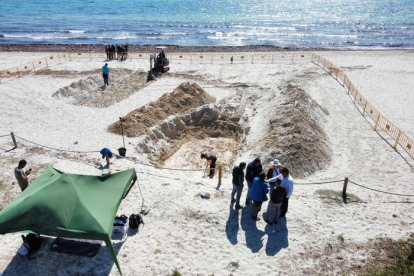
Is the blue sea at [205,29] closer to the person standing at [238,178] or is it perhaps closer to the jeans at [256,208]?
the person standing at [238,178]

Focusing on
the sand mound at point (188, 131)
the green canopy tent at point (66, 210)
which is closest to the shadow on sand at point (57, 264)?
the green canopy tent at point (66, 210)

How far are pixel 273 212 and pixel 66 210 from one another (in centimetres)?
568

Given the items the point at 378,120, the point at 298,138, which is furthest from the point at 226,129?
the point at 378,120

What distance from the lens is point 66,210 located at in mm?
7719

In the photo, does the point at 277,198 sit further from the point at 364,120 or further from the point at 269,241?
the point at 364,120

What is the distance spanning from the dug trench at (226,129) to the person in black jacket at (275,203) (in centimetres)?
375

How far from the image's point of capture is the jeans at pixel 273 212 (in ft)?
29.7

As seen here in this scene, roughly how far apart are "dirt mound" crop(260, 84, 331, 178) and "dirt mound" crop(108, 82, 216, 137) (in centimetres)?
560

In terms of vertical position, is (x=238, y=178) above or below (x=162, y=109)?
above

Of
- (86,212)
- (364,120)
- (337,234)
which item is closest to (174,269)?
(86,212)

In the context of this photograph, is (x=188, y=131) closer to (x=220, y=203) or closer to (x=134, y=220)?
(x=220, y=203)

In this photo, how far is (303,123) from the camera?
1543 centimetres

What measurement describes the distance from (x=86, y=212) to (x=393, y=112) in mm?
19761

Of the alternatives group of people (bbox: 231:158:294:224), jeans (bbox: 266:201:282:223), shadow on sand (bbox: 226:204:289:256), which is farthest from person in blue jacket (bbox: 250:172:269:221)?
shadow on sand (bbox: 226:204:289:256)
